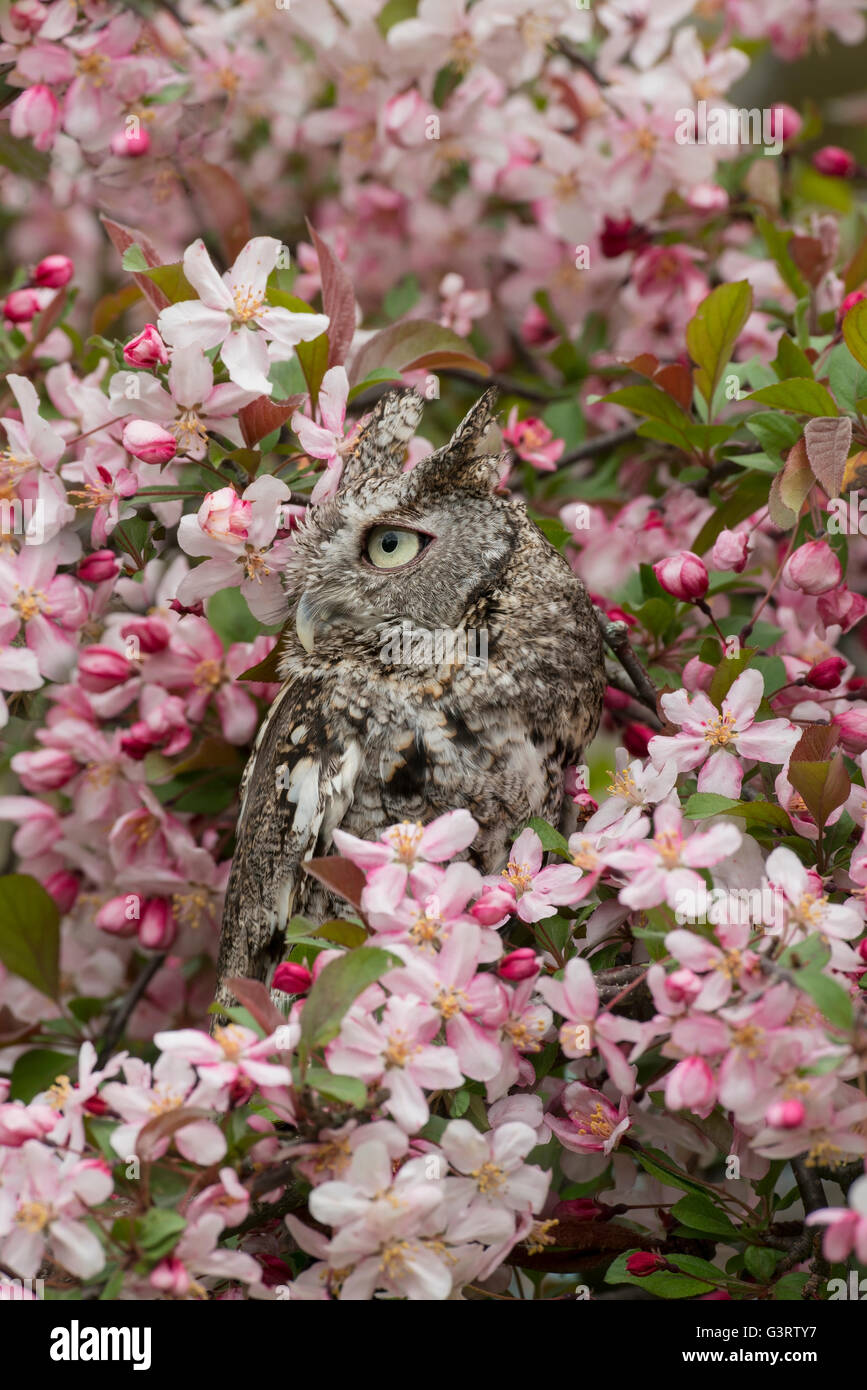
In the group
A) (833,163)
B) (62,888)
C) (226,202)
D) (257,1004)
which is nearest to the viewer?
(257,1004)

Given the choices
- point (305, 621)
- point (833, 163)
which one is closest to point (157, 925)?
point (305, 621)

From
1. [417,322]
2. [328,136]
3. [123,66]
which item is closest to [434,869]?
[417,322]

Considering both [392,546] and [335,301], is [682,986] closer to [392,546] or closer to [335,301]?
[392,546]

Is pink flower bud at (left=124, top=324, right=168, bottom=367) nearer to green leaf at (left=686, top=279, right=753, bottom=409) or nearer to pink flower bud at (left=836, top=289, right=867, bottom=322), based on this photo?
green leaf at (left=686, top=279, right=753, bottom=409)

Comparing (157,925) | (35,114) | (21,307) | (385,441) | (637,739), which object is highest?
(35,114)

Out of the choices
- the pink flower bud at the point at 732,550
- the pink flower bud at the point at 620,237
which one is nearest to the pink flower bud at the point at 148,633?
the pink flower bud at the point at 732,550

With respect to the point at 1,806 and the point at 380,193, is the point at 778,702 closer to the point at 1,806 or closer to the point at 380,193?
the point at 1,806

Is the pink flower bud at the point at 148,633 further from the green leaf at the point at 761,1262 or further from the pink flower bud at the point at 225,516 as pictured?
the green leaf at the point at 761,1262

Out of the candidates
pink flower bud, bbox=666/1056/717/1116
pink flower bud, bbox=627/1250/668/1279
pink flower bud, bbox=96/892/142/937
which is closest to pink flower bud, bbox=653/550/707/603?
pink flower bud, bbox=666/1056/717/1116
